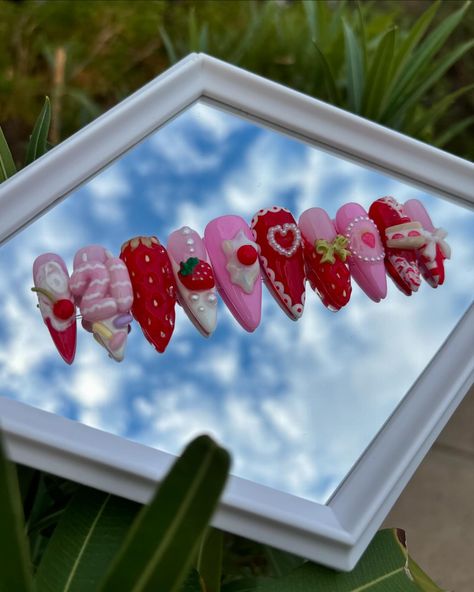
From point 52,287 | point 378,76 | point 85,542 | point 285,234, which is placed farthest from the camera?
point 378,76

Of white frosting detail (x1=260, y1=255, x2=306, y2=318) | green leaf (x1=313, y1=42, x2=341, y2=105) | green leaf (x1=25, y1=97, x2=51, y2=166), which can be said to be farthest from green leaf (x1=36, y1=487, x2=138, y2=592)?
green leaf (x1=313, y1=42, x2=341, y2=105)

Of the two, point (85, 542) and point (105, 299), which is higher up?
point (105, 299)

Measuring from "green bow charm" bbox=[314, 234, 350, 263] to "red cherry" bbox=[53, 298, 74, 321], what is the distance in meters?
0.26

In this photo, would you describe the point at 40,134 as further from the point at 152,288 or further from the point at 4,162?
the point at 152,288

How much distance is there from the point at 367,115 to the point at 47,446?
77 cm

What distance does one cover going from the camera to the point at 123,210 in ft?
2.40

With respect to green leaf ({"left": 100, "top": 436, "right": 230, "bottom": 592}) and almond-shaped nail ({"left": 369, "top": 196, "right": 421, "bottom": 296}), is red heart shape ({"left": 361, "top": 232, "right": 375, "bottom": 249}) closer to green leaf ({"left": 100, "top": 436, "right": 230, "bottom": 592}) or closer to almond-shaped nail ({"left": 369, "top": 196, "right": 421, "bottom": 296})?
almond-shaped nail ({"left": 369, "top": 196, "right": 421, "bottom": 296})

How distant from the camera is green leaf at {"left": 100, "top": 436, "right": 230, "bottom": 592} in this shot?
338 mm

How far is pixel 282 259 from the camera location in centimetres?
72

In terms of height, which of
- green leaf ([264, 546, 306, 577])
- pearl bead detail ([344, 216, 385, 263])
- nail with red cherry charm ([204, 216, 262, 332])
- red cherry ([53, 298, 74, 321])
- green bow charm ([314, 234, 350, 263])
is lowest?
green leaf ([264, 546, 306, 577])

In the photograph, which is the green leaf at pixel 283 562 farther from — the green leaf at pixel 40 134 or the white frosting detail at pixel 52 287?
the green leaf at pixel 40 134

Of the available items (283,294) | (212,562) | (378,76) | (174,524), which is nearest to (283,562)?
(212,562)

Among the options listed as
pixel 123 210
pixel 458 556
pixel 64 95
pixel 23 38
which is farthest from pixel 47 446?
pixel 23 38

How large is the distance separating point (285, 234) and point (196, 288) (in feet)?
0.40
